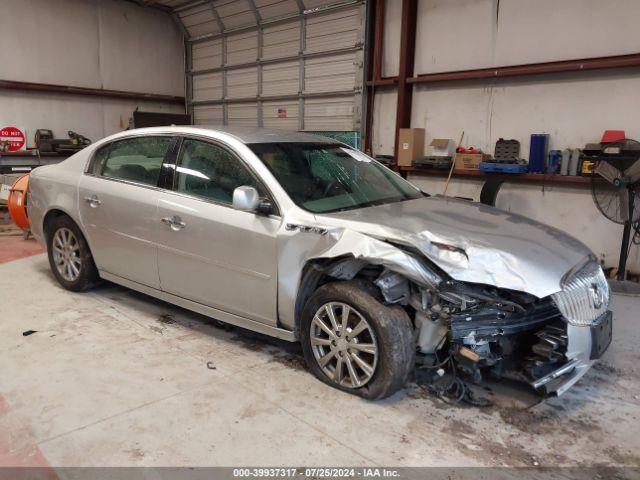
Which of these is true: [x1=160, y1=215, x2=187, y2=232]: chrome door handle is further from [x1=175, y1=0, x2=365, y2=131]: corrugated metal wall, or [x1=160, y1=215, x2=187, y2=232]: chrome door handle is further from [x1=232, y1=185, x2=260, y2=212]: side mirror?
[x1=175, y1=0, x2=365, y2=131]: corrugated metal wall

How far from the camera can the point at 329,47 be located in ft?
26.5

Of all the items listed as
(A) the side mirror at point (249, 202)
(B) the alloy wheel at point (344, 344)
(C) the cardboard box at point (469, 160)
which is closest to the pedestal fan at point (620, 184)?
(C) the cardboard box at point (469, 160)

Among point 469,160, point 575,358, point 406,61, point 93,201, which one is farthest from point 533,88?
point 93,201

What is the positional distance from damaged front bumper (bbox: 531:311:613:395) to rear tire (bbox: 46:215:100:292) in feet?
11.2

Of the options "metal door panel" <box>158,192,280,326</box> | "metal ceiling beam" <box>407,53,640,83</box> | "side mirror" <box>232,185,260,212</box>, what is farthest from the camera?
"metal ceiling beam" <box>407,53,640,83</box>

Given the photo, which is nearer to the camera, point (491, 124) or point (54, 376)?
point (54, 376)

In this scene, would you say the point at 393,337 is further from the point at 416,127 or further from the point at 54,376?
the point at 416,127

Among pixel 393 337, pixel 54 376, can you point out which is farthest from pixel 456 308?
pixel 54 376

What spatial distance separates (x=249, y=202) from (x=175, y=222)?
0.73 m

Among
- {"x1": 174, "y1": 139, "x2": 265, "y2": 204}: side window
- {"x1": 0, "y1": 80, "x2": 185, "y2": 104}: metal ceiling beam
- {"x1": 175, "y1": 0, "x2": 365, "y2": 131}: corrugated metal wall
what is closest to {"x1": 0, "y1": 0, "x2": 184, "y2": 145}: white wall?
{"x1": 0, "y1": 80, "x2": 185, "y2": 104}: metal ceiling beam

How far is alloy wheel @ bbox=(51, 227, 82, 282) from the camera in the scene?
4152mm

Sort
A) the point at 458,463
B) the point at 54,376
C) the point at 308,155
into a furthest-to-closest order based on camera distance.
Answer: the point at 308,155, the point at 54,376, the point at 458,463

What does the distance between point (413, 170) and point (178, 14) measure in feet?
22.0

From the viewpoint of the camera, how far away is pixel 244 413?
2510 millimetres
